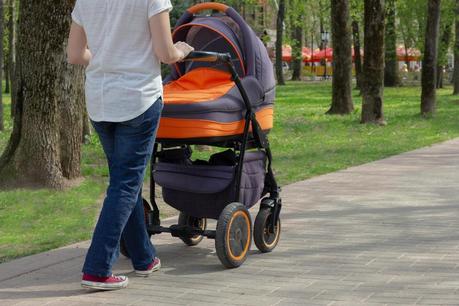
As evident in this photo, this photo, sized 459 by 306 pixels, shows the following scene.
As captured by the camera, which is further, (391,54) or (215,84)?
(391,54)

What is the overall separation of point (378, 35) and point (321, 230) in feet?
42.1

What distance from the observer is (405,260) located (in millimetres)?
6352

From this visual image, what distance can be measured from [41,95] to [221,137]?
417 cm

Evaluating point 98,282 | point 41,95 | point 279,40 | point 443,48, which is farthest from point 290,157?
point 279,40

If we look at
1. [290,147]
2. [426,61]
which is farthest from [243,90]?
[426,61]

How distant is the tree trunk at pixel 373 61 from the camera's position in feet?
65.0

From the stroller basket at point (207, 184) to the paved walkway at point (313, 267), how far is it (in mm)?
374

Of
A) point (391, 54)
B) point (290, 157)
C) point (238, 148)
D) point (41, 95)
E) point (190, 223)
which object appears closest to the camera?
point (238, 148)

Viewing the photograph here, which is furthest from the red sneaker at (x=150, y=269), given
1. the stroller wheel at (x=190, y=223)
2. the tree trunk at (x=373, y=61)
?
the tree trunk at (x=373, y=61)

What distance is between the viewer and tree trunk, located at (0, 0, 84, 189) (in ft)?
31.9

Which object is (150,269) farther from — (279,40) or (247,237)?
(279,40)

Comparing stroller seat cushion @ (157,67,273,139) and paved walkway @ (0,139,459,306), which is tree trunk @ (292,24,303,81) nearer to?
paved walkway @ (0,139,459,306)

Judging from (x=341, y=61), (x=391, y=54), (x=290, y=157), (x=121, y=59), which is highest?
(x=121, y=59)

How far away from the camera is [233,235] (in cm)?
607
